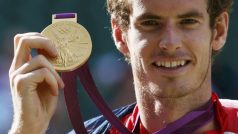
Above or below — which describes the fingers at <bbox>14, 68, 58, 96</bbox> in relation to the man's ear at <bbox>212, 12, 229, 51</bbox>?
below

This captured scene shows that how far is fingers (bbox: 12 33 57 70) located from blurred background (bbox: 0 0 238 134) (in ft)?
7.14

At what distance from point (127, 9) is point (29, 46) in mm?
574

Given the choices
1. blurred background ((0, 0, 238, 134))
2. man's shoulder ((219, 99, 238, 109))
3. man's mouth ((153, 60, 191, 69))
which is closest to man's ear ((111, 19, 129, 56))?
man's mouth ((153, 60, 191, 69))

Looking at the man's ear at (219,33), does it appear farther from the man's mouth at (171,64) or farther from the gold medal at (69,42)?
the gold medal at (69,42)

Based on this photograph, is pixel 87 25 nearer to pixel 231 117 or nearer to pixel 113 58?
pixel 113 58

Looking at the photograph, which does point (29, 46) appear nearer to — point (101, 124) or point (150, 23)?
point (150, 23)

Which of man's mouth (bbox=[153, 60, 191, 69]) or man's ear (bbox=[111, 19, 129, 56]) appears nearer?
man's mouth (bbox=[153, 60, 191, 69])

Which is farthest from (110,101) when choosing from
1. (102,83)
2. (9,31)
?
(9,31)

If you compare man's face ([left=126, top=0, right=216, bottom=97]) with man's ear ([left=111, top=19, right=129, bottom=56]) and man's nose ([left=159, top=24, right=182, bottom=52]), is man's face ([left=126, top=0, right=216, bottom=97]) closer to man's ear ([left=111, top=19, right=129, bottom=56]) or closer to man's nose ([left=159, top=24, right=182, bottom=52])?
man's nose ([left=159, top=24, right=182, bottom=52])

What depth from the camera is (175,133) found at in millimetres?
2570

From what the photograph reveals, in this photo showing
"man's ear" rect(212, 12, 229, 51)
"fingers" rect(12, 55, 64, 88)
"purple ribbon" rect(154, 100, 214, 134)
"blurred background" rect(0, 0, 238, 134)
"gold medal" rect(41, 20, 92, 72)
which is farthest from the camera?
"blurred background" rect(0, 0, 238, 134)

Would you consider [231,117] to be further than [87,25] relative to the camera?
No

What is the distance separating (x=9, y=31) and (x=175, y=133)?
260cm

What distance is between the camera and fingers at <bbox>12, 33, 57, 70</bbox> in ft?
7.54
